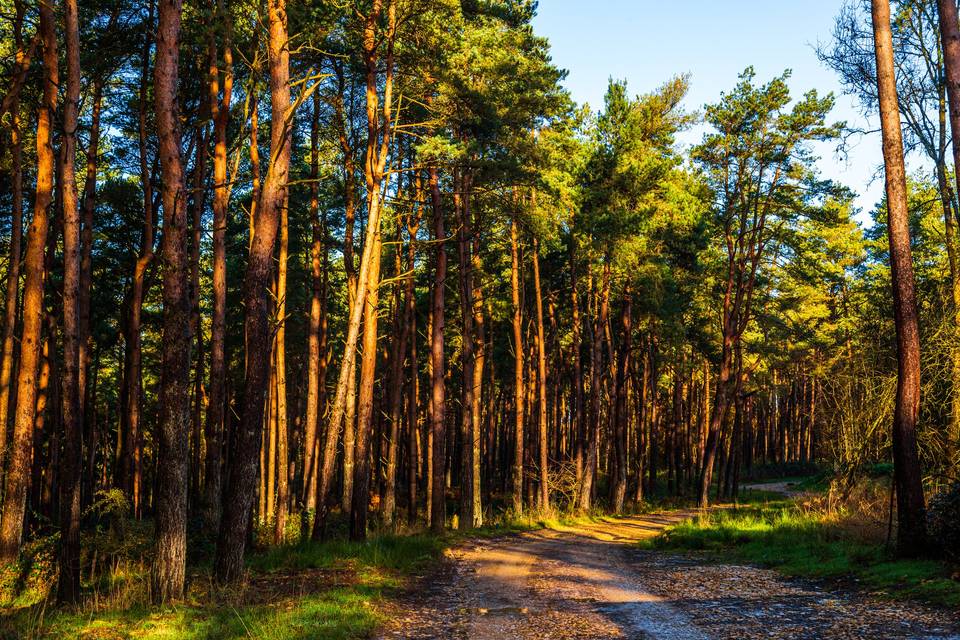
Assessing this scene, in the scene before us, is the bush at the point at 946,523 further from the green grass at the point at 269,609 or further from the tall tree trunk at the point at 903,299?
the green grass at the point at 269,609

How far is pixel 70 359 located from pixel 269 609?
6028 mm

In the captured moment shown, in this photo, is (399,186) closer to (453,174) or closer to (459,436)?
(453,174)

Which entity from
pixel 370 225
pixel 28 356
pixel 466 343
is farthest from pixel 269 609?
pixel 466 343

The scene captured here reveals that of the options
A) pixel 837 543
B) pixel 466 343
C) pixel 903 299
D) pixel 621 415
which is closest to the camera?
pixel 903 299

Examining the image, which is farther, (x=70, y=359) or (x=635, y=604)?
(x=70, y=359)

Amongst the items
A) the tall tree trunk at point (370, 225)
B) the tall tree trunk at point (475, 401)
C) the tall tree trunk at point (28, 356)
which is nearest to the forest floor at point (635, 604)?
the tall tree trunk at point (370, 225)

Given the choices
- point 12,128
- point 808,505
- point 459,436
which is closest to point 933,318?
point 808,505

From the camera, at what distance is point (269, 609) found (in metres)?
8.76

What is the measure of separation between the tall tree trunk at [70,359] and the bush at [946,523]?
546 inches

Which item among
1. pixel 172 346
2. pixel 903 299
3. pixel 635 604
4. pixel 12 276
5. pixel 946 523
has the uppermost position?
pixel 12 276

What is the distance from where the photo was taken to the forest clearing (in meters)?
10.2

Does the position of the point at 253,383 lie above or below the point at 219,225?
below

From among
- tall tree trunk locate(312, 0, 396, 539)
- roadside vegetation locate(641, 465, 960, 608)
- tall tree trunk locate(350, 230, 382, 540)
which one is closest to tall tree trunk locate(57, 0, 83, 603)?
tall tree trunk locate(312, 0, 396, 539)

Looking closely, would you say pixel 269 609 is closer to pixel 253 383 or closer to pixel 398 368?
pixel 253 383
